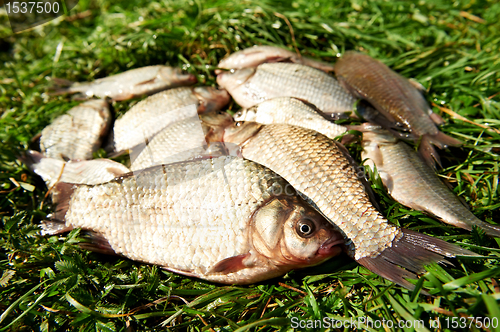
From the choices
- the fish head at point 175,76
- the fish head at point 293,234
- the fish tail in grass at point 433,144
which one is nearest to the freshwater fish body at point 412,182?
the fish tail in grass at point 433,144

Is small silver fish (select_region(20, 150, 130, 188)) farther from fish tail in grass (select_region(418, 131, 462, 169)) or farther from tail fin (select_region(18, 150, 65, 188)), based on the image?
fish tail in grass (select_region(418, 131, 462, 169))

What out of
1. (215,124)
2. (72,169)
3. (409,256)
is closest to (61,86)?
(72,169)

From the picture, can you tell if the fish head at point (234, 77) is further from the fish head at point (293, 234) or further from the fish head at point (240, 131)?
the fish head at point (293, 234)

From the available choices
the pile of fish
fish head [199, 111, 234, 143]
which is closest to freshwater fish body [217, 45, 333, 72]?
the pile of fish

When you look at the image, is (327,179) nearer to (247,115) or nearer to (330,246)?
(330,246)

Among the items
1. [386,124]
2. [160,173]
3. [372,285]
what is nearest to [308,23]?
[386,124]

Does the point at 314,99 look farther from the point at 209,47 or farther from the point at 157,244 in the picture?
the point at 157,244

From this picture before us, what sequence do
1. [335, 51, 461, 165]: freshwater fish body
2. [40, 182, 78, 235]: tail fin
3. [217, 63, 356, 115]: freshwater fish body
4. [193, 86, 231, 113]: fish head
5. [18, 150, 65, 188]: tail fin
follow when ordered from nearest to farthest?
[40, 182, 78, 235]: tail fin → [335, 51, 461, 165]: freshwater fish body → [18, 150, 65, 188]: tail fin → [217, 63, 356, 115]: freshwater fish body → [193, 86, 231, 113]: fish head
